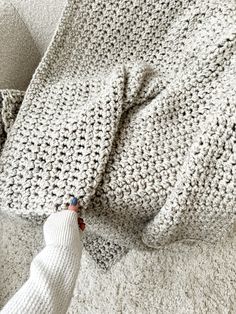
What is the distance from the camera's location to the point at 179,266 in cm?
106

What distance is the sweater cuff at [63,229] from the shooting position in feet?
1.94

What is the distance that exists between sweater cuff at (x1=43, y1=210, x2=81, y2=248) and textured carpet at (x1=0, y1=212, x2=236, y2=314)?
0.44 m

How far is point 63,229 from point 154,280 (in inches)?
20.9

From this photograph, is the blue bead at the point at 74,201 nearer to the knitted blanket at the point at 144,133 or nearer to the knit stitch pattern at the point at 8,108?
the knitted blanket at the point at 144,133

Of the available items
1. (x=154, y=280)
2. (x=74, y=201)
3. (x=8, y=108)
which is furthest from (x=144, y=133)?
(x=154, y=280)

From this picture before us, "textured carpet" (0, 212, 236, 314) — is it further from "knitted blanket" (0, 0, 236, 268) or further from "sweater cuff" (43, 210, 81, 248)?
"sweater cuff" (43, 210, 81, 248)

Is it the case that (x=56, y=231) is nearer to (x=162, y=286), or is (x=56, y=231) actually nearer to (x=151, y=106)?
(x=151, y=106)

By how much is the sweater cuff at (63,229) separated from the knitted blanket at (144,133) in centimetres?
4

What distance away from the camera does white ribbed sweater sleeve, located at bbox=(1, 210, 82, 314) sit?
49 cm

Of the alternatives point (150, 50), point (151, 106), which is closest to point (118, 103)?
point (151, 106)

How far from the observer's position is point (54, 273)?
0.54 m

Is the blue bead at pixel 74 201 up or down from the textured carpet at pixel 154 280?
up

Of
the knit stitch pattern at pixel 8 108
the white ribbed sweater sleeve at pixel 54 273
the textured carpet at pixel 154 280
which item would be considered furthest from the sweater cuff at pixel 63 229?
the textured carpet at pixel 154 280

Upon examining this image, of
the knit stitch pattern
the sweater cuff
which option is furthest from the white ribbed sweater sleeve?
the knit stitch pattern
